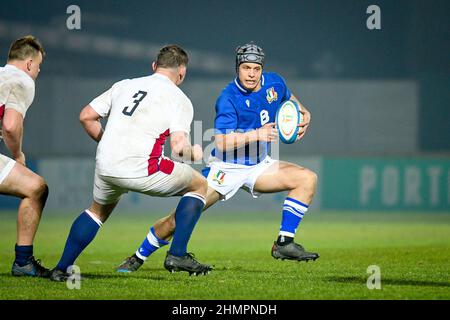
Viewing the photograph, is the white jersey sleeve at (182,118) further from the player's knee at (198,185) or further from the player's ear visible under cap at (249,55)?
the player's ear visible under cap at (249,55)

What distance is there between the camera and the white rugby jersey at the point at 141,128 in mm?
7602

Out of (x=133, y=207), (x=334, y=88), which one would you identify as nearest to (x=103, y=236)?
(x=133, y=207)

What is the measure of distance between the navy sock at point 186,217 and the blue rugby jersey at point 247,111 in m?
1.10

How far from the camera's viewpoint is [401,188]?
20.6 m

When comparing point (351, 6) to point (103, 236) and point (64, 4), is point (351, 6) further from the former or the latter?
point (103, 236)

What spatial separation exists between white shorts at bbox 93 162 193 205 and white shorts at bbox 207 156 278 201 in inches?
46.7

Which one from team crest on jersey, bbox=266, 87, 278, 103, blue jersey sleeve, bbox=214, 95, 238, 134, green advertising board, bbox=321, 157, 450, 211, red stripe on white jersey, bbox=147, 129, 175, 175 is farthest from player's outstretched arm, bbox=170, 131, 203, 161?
green advertising board, bbox=321, 157, 450, 211

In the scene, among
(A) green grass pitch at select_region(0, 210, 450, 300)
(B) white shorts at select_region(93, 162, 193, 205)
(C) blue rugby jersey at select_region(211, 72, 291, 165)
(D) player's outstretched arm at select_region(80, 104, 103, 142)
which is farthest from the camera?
(C) blue rugby jersey at select_region(211, 72, 291, 165)

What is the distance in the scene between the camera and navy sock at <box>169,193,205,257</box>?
26.5 feet

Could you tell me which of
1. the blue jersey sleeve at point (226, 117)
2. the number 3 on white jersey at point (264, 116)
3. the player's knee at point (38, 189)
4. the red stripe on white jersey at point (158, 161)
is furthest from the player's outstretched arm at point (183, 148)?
the number 3 on white jersey at point (264, 116)

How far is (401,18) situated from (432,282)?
20.9 metres

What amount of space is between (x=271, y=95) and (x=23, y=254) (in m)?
2.91

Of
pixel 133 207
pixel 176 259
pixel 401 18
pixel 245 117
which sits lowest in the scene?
pixel 133 207

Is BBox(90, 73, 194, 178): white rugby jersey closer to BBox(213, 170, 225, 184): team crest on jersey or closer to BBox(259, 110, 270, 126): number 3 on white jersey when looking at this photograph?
BBox(213, 170, 225, 184): team crest on jersey
